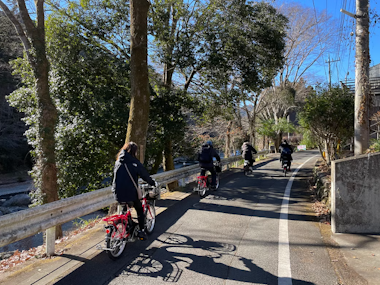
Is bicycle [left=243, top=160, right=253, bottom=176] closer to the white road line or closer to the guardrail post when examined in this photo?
the white road line

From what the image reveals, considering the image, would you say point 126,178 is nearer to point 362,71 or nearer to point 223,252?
point 223,252

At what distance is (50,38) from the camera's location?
37.8ft

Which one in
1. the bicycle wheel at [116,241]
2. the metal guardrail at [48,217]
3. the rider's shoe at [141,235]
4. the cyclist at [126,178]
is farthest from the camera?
the rider's shoe at [141,235]

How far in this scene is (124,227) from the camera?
4754mm

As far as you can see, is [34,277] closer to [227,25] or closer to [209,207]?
[209,207]

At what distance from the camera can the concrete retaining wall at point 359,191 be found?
18.6 feet

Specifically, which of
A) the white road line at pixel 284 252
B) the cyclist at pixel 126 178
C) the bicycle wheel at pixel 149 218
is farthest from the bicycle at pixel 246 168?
the cyclist at pixel 126 178

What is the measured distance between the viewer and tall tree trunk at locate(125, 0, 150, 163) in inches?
330

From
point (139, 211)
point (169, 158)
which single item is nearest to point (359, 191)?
point (139, 211)

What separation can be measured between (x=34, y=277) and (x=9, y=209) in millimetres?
20683

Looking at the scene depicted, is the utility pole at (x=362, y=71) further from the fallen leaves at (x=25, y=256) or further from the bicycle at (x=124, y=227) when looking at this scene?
the fallen leaves at (x=25, y=256)

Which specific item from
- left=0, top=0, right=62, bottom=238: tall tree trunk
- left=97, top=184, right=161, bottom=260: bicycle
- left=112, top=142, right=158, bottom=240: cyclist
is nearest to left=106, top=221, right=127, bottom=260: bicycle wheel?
left=97, top=184, right=161, bottom=260: bicycle

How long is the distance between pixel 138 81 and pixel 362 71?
20.2 ft

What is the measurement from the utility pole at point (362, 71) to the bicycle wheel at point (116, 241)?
691cm
